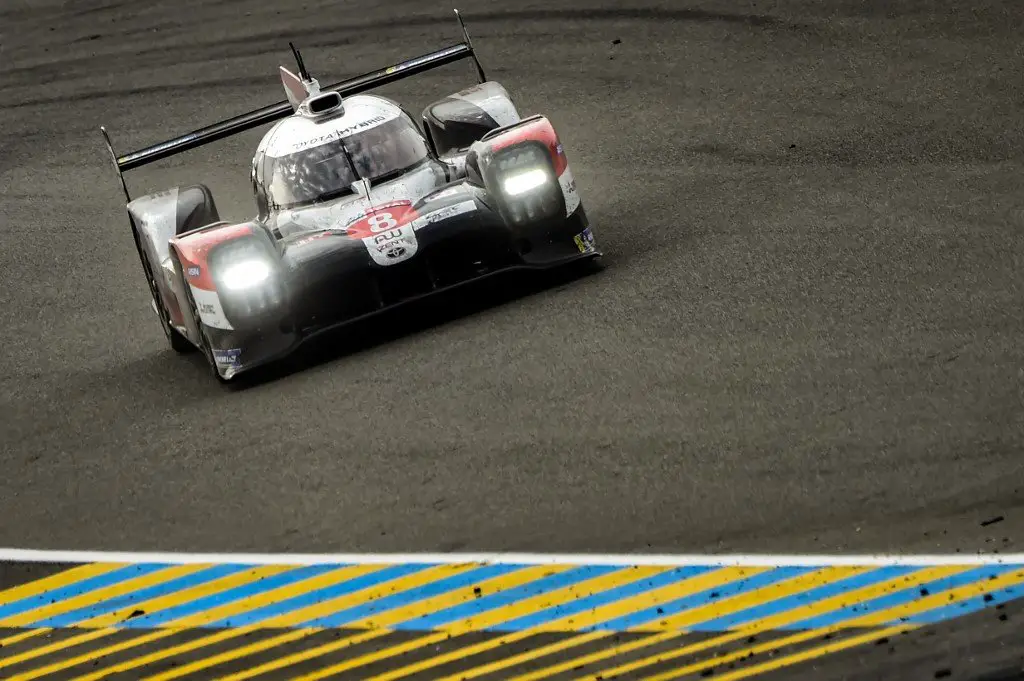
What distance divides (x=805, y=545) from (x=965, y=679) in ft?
4.25

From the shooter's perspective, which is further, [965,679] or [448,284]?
[448,284]

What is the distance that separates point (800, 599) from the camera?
6582 mm

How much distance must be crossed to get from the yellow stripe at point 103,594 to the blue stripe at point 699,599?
231cm

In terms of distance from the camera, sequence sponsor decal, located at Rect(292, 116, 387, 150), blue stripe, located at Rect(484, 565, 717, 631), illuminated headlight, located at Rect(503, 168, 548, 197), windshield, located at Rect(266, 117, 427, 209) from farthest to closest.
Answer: sponsor decal, located at Rect(292, 116, 387, 150) < windshield, located at Rect(266, 117, 427, 209) < illuminated headlight, located at Rect(503, 168, 548, 197) < blue stripe, located at Rect(484, 565, 717, 631)

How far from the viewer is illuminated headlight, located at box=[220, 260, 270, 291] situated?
9781 millimetres

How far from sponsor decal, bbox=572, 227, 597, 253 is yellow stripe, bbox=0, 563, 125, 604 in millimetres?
3734

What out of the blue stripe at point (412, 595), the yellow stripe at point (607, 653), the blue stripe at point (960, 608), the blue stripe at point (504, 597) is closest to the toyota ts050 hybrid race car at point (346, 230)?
the blue stripe at point (412, 595)

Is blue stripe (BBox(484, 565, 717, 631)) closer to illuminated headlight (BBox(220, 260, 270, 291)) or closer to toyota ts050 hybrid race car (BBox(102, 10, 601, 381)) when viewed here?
toyota ts050 hybrid race car (BBox(102, 10, 601, 381))

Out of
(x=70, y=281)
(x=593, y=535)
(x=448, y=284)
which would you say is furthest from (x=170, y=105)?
(x=593, y=535)

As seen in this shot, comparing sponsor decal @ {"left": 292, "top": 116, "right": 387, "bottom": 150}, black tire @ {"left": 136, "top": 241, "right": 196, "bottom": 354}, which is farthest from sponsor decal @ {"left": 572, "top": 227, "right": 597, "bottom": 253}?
black tire @ {"left": 136, "top": 241, "right": 196, "bottom": 354}

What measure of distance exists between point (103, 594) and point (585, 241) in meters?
4.03

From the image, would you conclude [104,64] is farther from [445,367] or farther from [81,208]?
[445,367]

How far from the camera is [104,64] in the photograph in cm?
1956

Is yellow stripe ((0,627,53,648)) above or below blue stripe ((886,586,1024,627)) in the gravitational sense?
above
